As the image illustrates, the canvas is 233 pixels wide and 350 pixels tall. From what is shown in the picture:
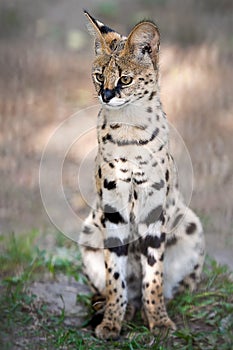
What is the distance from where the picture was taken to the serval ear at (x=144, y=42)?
4660mm

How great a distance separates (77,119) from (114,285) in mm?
4212

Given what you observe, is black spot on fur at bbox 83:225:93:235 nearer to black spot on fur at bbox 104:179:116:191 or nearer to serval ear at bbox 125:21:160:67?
black spot on fur at bbox 104:179:116:191

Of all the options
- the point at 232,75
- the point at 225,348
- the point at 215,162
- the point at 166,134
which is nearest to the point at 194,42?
the point at 232,75

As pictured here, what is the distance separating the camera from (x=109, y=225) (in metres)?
5.21

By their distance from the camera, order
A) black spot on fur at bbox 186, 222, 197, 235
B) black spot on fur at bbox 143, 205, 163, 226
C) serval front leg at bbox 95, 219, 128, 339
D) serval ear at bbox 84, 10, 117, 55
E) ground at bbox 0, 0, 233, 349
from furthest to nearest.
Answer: ground at bbox 0, 0, 233, 349, black spot on fur at bbox 186, 222, 197, 235, serval front leg at bbox 95, 219, 128, 339, black spot on fur at bbox 143, 205, 163, 226, serval ear at bbox 84, 10, 117, 55

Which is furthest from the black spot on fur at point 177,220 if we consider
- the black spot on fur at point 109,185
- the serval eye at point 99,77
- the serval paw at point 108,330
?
the serval eye at point 99,77

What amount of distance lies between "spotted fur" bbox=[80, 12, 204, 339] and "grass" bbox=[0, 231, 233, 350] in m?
0.15

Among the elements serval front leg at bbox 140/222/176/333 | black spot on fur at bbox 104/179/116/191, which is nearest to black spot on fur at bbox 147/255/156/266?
serval front leg at bbox 140/222/176/333

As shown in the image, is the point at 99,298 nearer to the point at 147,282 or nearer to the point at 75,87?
the point at 147,282

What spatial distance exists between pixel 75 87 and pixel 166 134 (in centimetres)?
527

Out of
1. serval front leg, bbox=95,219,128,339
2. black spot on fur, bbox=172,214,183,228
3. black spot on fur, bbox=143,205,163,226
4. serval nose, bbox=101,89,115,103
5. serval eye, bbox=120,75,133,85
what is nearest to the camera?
serval nose, bbox=101,89,115,103

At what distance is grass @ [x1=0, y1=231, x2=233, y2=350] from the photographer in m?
5.03

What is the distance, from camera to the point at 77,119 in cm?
923

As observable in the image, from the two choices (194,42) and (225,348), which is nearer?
(225,348)
